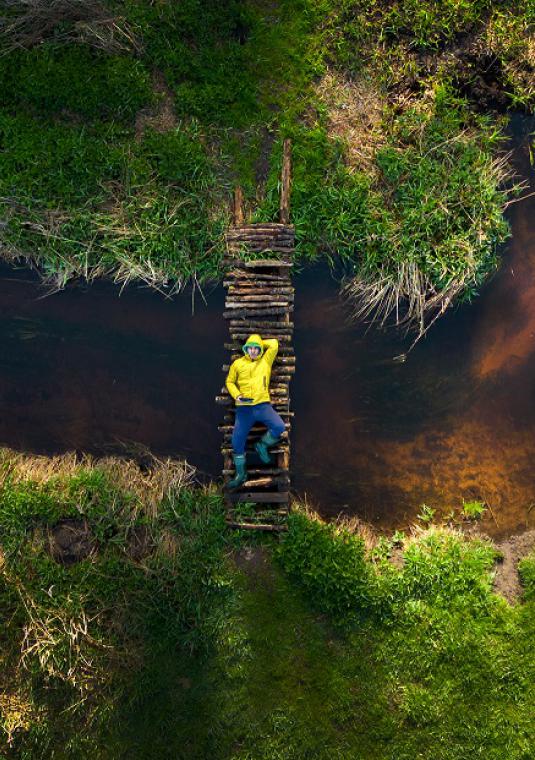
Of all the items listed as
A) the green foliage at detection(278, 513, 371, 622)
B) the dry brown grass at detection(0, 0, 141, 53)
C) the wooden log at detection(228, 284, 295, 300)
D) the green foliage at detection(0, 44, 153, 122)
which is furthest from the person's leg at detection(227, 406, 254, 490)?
the dry brown grass at detection(0, 0, 141, 53)

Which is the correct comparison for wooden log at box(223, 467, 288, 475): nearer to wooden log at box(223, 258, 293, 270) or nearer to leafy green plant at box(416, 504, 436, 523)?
leafy green plant at box(416, 504, 436, 523)

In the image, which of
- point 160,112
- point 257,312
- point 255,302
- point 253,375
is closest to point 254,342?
point 253,375

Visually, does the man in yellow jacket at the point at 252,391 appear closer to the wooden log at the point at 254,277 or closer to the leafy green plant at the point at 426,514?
the wooden log at the point at 254,277

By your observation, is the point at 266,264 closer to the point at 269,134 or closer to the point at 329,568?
the point at 269,134

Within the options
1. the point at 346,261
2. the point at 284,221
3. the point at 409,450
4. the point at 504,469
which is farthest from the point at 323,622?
the point at 284,221

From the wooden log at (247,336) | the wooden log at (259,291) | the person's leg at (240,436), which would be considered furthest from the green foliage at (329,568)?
the wooden log at (259,291)

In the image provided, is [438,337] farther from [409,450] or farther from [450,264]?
[409,450]
